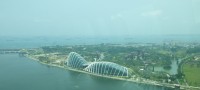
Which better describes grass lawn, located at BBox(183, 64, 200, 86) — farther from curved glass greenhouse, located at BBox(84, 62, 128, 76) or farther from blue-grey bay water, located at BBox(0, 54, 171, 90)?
curved glass greenhouse, located at BBox(84, 62, 128, 76)

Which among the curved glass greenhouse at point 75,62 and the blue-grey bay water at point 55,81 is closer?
the blue-grey bay water at point 55,81

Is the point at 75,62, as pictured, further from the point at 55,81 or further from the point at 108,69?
the point at 55,81

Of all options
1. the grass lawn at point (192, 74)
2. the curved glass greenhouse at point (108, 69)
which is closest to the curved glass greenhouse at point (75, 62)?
the curved glass greenhouse at point (108, 69)

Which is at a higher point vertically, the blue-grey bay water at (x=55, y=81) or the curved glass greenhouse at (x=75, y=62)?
the curved glass greenhouse at (x=75, y=62)

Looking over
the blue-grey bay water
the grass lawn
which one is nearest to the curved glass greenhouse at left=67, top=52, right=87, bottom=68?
the blue-grey bay water

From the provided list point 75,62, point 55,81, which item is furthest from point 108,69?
point 75,62

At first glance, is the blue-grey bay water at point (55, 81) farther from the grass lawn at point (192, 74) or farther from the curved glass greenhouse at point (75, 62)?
the grass lawn at point (192, 74)
